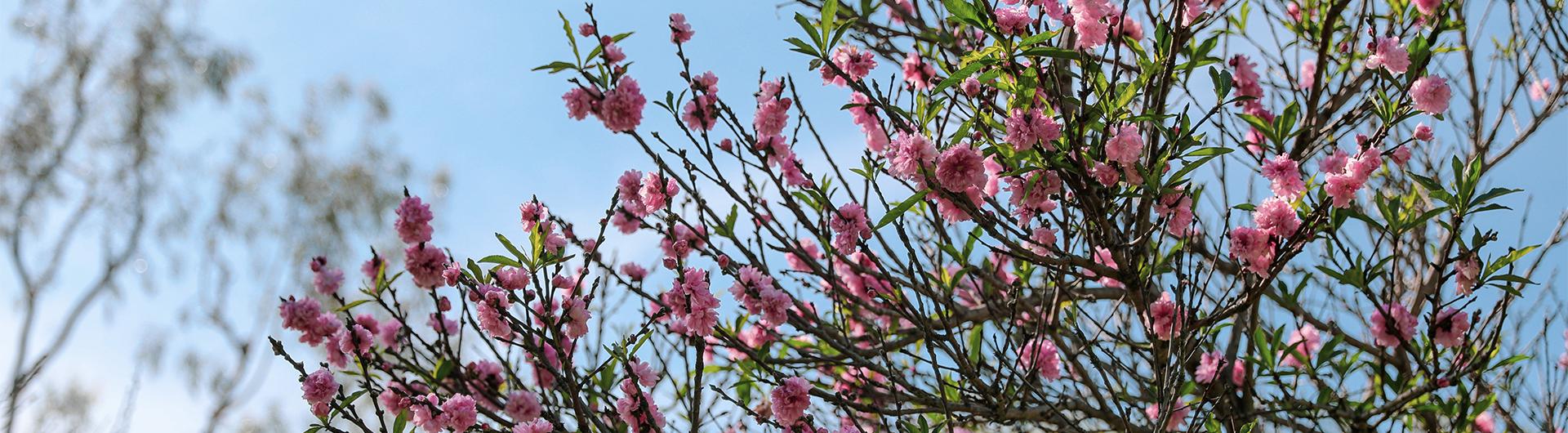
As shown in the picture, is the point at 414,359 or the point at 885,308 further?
the point at 885,308

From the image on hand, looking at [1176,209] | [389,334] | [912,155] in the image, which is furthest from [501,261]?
[1176,209]

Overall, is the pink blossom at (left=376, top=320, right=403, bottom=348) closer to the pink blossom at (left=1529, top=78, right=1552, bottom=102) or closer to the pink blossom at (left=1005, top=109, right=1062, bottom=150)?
the pink blossom at (left=1005, top=109, right=1062, bottom=150)

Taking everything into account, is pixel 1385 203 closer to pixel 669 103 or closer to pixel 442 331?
pixel 669 103

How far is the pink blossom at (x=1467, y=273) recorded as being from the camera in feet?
6.48

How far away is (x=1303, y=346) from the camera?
2.43 meters

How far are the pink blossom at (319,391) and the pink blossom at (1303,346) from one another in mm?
2024

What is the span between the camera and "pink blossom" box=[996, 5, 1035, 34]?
1791mm

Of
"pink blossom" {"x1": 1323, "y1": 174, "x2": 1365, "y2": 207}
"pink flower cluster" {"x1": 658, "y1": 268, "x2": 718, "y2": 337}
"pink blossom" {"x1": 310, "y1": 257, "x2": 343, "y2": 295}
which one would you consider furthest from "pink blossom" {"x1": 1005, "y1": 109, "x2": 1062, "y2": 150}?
"pink blossom" {"x1": 310, "y1": 257, "x2": 343, "y2": 295}

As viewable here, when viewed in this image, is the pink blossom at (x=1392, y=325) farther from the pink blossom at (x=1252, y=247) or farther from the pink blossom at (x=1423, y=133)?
the pink blossom at (x=1252, y=247)

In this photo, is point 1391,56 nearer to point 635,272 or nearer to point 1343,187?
point 1343,187

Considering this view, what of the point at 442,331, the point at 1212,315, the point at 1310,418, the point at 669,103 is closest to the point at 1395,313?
the point at 1310,418

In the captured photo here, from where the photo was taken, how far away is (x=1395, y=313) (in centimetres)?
223

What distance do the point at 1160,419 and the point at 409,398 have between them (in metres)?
1.38

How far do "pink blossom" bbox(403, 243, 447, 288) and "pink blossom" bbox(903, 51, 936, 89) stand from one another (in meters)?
1.32
